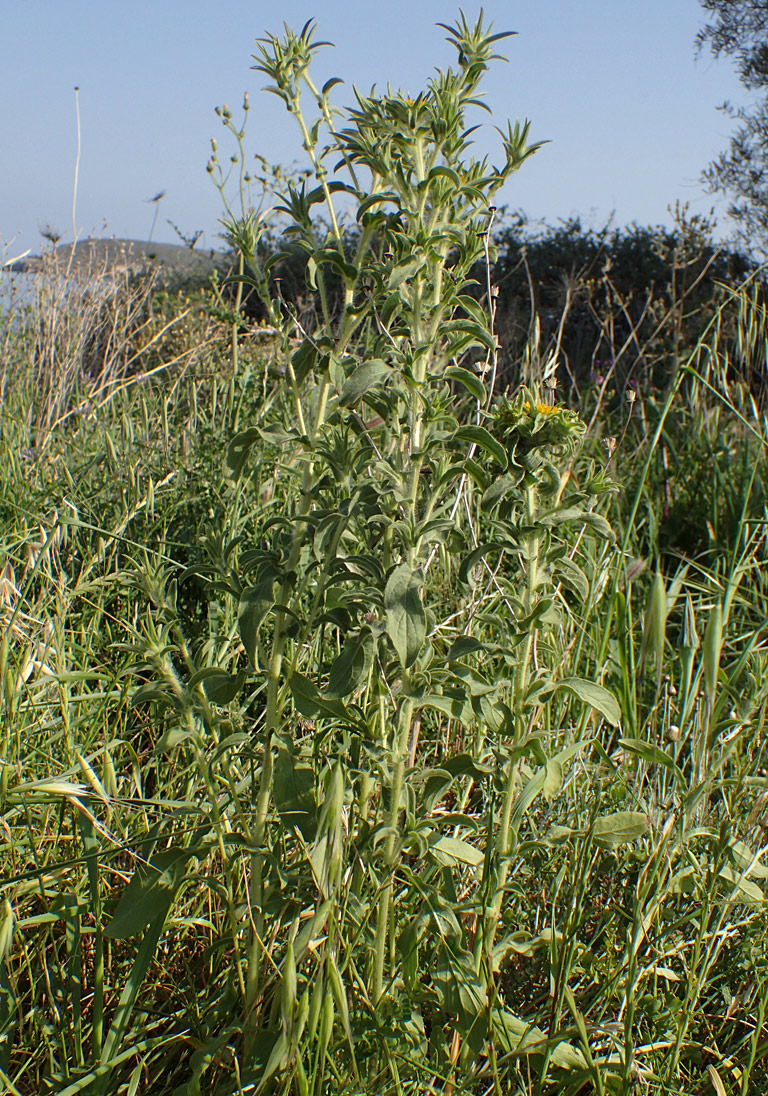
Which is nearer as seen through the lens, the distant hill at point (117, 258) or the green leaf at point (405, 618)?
the green leaf at point (405, 618)

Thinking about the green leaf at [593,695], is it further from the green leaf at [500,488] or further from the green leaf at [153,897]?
the green leaf at [153,897]

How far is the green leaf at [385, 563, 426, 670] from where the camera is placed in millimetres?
1119

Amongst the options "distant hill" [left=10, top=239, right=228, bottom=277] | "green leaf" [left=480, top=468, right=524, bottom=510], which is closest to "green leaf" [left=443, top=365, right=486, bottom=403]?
"green leaf" [left=480, top=468, right=524, bottom=510]

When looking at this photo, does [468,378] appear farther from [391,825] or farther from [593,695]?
[391,825]

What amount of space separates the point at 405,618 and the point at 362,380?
33 centimetres

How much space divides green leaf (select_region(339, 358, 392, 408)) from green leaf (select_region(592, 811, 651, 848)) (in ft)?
2.42

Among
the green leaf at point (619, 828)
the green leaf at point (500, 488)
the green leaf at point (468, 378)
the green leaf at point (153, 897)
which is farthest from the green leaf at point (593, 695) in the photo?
the green leaf at point (153, 897)

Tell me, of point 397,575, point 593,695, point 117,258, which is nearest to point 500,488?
point 397,575

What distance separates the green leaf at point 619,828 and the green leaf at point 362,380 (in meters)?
0.74

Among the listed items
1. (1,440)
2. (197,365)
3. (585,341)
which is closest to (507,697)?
(1,440)

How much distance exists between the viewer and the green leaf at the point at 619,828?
1.33 m

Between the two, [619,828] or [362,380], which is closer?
[362,380]

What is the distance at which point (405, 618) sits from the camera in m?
1.13

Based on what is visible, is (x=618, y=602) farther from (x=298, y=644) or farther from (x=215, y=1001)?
(x=215, y=1001)
